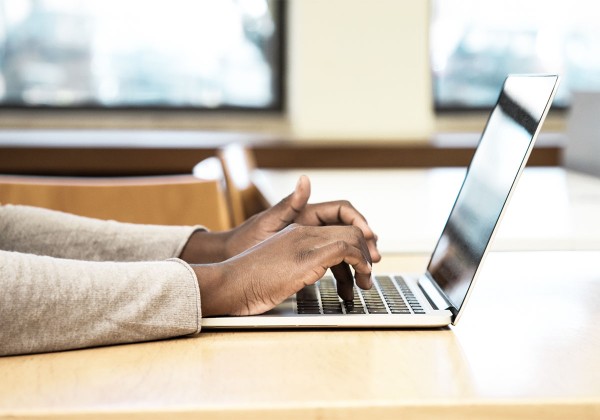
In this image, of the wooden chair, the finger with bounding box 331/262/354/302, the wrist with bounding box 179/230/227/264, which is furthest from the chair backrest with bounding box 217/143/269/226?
the finger with bounding box 331/262/354/302

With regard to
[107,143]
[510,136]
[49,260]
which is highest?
[510,136]

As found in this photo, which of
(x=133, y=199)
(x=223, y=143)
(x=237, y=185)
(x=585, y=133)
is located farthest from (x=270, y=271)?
(x=223, y=143)

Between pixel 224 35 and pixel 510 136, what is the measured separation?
3036mm

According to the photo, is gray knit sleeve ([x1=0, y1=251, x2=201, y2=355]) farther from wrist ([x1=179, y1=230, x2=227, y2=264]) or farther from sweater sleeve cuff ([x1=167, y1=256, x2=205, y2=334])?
wrist ([x1=179, y1=230, x2=227, y2=264])

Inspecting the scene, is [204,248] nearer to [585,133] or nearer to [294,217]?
[294,217]

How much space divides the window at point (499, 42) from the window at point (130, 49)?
0.79m

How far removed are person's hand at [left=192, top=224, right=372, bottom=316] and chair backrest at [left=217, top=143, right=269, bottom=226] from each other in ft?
3.19

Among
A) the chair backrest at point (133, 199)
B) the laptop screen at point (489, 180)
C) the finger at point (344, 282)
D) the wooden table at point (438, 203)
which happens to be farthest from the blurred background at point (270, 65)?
the finger at point (344, 282)

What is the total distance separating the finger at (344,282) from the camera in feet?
3.29

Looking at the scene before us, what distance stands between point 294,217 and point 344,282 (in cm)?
22

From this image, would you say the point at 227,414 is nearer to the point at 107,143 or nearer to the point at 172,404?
the point at 172,404

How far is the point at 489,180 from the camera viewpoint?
1.01 metres

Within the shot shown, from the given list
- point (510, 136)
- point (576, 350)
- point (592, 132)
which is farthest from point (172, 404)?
point (592, 132)

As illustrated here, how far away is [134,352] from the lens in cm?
84
